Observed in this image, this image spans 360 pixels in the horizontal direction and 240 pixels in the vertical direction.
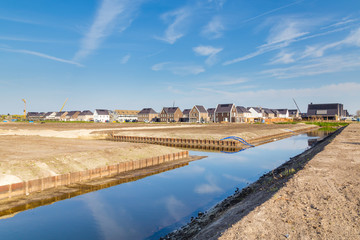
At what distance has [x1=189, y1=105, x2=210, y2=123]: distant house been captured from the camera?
127 meters

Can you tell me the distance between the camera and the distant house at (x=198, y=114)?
12731 cm

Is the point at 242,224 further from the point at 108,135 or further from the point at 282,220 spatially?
the point at 108,135

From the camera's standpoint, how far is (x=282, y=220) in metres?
7.51

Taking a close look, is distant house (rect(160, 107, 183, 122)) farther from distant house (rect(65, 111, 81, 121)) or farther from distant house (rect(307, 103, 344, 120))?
distant house (rect(65, 111, 81, 121))

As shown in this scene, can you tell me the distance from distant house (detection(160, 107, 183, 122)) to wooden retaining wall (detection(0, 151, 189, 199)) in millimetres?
110058

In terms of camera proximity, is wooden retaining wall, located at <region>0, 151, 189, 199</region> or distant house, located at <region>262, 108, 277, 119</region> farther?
distant house, located at <region>262, 108, 277, 119</region>

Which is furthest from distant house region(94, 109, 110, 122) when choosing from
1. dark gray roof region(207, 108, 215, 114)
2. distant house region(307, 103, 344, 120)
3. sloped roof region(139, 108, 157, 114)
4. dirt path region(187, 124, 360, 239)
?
dirt path region(187, 124, 360, 239)

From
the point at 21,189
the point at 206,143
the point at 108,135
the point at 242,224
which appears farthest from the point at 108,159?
the point at 108,135

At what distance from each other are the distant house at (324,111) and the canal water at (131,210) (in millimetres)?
135955

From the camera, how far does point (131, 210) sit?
13.2 metres

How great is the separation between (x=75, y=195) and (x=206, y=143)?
96.8 feet

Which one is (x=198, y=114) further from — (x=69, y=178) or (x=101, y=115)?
(x=69, y=178)

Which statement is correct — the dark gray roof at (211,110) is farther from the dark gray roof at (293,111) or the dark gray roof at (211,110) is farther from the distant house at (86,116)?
the distant house at (86,116)

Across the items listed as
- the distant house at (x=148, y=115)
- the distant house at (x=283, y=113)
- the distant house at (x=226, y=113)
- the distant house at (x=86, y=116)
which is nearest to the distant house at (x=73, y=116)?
the distant house at (x=86, y=116)
